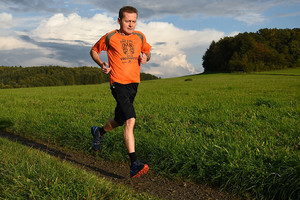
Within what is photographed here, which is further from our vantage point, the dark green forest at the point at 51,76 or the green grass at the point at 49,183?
the dark green forest at the point at 51,76

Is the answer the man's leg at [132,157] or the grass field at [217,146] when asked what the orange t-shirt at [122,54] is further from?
the grass field at [217,146]

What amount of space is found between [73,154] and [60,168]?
1885 millimetres

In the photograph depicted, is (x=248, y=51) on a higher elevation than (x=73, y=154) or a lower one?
higher

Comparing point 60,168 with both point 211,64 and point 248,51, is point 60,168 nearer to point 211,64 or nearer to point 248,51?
point 248,51

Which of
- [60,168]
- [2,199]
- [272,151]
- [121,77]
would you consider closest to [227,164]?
[272,151]

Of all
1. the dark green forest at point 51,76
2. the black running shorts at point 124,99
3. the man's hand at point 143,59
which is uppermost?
the dark green forest at point 51,76

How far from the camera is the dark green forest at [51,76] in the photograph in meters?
84.1

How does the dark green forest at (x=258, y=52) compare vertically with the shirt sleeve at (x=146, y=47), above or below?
above

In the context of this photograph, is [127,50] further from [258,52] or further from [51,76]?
[51,76]

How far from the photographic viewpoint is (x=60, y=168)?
3.74 m

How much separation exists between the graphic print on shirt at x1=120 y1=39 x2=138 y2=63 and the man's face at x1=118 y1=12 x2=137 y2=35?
18 cm

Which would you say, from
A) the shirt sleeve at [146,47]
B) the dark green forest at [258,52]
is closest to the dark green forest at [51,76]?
the dark green forest at [258,52]

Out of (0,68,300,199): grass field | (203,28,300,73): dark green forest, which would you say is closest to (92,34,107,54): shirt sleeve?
(0,68,300,199): grass field

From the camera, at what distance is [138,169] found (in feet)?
13.1
